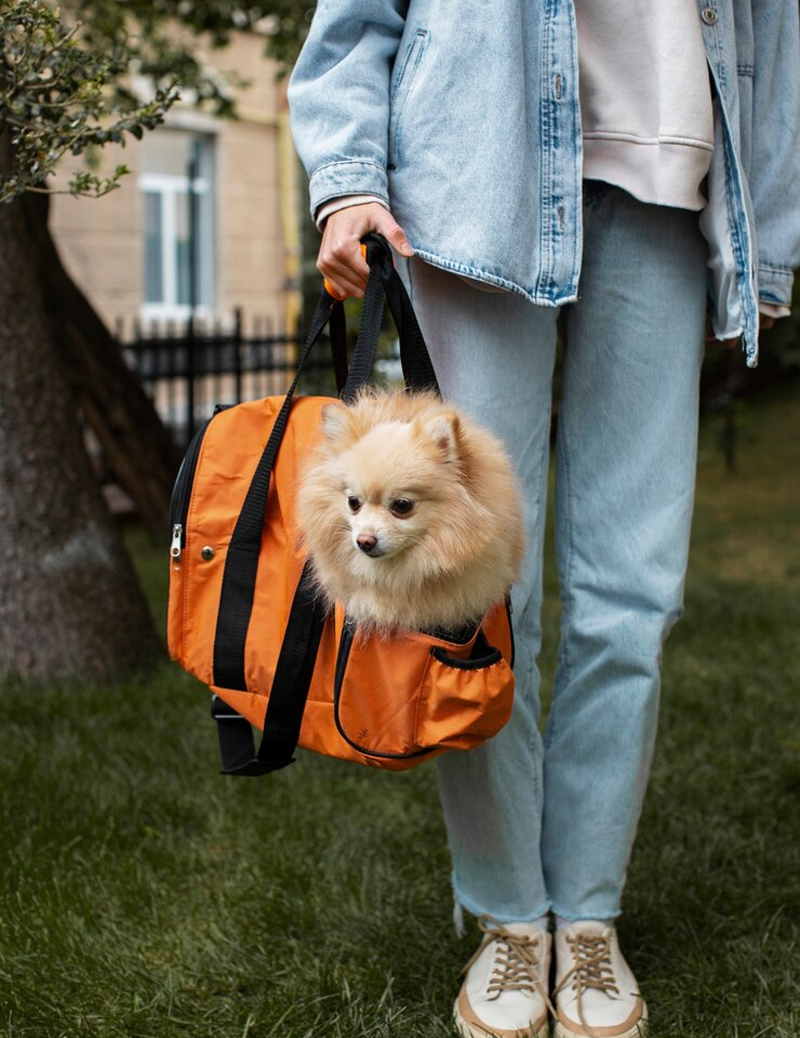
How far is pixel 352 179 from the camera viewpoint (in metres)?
1.86

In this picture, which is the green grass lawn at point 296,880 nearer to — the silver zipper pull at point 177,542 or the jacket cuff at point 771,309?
the silver zipper pull at point 177,542

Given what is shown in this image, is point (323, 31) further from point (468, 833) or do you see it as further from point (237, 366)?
point (237, 366)

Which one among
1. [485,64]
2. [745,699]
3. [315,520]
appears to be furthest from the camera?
[745,699]

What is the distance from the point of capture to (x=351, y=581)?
1.74m

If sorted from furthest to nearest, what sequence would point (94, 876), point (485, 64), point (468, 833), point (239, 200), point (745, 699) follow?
point (239, 200)
point (745, 699)
point (94, 876)
point (468, 833)
point (485, 64)

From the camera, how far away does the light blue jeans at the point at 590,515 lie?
200 cm

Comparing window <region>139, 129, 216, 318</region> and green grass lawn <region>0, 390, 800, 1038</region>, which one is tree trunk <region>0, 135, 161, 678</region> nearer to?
green grass lawn <region>0, 390, 800, 1038</region>

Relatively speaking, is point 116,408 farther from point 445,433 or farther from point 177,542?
point 445,433

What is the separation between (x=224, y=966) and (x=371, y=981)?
0.30 metres

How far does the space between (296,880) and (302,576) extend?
3.43ft

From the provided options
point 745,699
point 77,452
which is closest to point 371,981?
point 745,699

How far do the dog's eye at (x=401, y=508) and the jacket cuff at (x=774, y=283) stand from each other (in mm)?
915

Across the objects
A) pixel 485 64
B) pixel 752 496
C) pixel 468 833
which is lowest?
pixel 752 496

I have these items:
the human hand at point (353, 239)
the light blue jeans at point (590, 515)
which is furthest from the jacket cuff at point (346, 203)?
the light blue jeans at point (590, 515)
